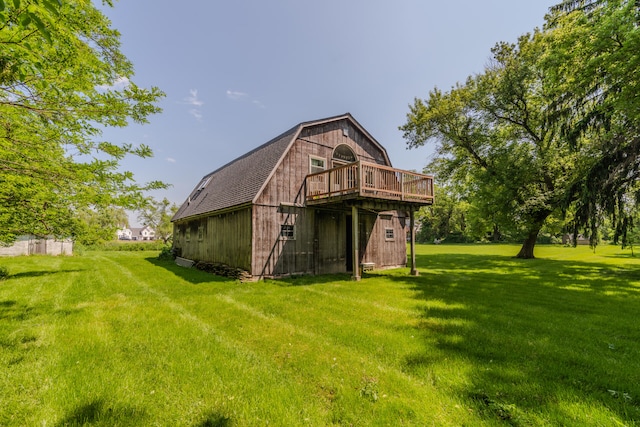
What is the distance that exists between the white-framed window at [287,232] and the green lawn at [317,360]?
3.97m

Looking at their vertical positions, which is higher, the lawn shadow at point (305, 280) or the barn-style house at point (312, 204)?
the barn-style house at point (312, 204)

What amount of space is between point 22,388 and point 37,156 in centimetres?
391

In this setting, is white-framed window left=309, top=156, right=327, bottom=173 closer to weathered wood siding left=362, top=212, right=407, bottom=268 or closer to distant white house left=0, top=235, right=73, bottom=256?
weathered wood siding left=362, top=212, right=407, bottom=268

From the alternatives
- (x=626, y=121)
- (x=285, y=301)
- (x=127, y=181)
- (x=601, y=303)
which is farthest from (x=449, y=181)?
(x=127, y=181)

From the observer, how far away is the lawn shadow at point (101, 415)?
8.73 feet

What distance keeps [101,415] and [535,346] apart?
20.0ft

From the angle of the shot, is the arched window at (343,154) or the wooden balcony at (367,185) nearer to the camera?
the wooden balcony at (367,185)

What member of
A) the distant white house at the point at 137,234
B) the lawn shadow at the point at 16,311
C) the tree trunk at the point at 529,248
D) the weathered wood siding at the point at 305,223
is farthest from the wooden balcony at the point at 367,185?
the distant white house at the point at 137,234

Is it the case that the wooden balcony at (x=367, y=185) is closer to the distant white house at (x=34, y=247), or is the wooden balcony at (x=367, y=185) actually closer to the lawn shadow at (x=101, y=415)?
the lawn shadow at (x=101, y=415)

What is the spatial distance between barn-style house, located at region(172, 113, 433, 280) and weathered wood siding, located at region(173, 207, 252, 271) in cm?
5

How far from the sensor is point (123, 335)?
4.94 m

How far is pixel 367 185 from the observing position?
34.4 ft

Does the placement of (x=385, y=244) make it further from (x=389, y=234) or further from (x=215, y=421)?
(x=215, y=421)

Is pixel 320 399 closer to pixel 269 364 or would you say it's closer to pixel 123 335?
pixel 269 364
